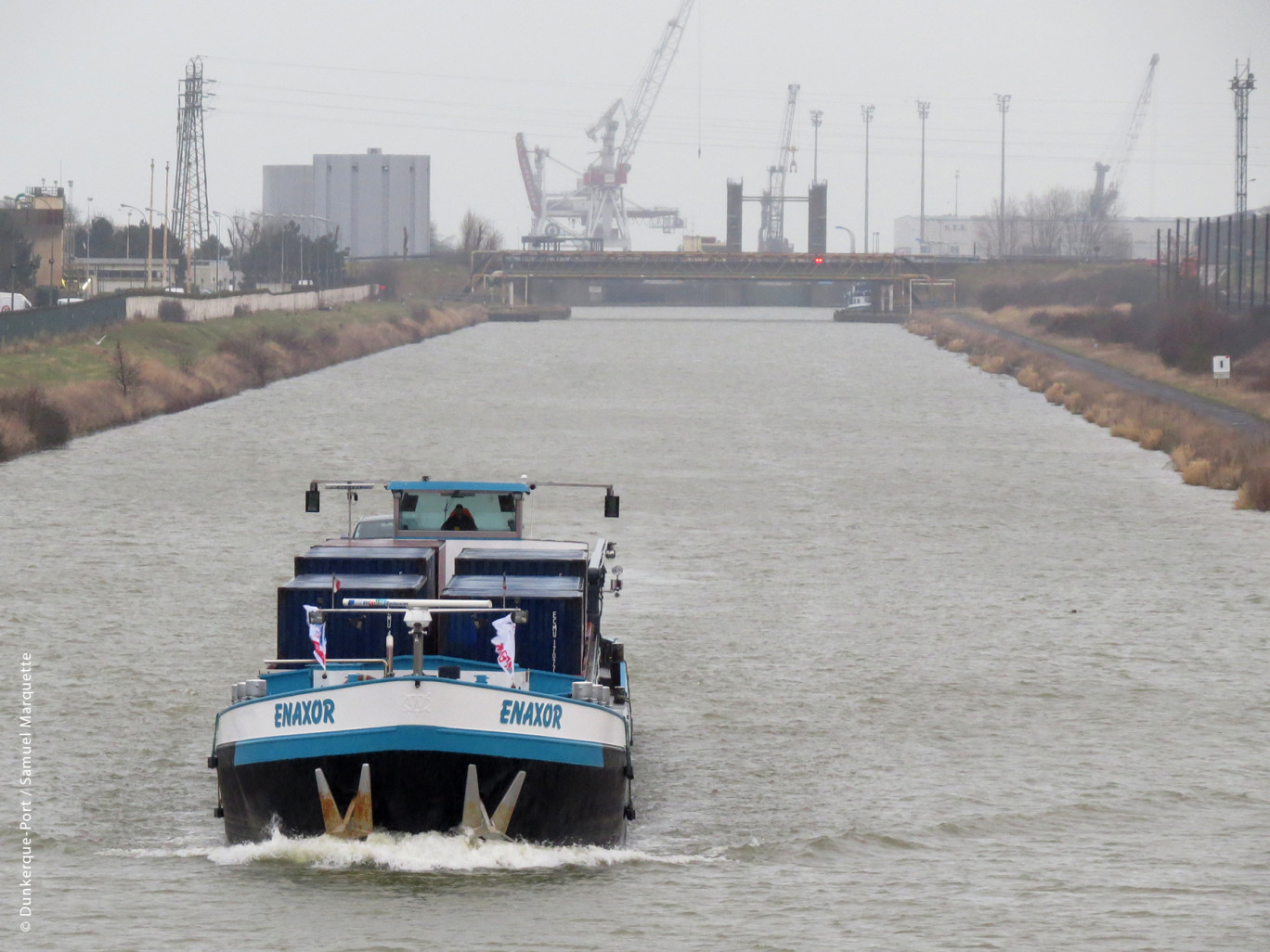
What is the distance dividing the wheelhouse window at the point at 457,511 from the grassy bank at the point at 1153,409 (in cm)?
3125

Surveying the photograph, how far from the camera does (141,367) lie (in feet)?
273

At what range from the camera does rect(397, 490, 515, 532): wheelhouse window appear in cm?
2653

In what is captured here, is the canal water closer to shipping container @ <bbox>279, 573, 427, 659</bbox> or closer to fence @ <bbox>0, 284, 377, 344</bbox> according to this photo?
shipping container @ <bbox>279, 573, 427, 659</bbox>

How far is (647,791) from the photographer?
24.1 m

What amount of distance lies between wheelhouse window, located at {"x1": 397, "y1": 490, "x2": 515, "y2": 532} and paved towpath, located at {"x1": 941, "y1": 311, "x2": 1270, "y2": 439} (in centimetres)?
4132

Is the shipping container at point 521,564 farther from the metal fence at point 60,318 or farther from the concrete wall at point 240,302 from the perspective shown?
the concrete wall at point 240,302

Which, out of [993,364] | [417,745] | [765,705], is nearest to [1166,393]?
[993,364]

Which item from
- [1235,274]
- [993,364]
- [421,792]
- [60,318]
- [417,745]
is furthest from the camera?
[1235,274]

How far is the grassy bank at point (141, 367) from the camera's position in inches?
2596

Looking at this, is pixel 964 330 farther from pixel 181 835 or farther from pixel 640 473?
pixel 181 835

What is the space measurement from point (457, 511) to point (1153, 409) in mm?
52290

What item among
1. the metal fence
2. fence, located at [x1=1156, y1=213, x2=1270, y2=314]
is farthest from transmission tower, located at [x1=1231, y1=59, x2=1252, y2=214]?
the metal fence

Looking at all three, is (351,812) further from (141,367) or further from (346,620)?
(141,367)

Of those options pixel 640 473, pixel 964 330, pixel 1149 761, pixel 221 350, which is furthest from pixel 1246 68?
pixel 1149 761
